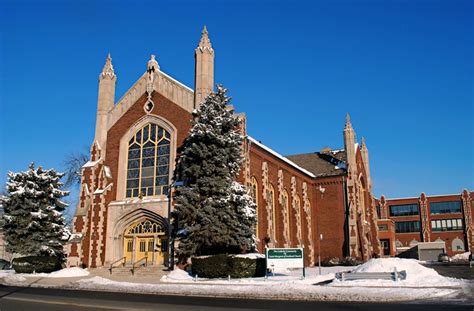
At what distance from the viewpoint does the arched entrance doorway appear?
3078cm

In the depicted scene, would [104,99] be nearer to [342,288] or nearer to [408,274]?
[342,288]

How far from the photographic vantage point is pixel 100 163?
111ft

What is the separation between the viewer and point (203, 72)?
102ft

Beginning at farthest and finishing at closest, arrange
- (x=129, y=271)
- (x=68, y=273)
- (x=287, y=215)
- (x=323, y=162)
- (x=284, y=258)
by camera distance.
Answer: (x=323, y=162) < (x=287, y=215) < (x=129, y=271) < (x=68, y=273) < (x=284, y=258)

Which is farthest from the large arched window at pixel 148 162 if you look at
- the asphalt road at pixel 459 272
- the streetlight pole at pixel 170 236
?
the asphalt road at pixel 459 272

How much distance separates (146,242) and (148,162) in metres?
5.73

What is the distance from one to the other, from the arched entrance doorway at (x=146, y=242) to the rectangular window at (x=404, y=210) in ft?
204

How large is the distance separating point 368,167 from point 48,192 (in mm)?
38860

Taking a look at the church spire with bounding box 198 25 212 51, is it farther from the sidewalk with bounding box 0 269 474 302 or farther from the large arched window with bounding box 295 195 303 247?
the large arched window with bounding box 295 195 303 247

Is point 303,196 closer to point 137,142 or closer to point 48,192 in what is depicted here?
point 137,142

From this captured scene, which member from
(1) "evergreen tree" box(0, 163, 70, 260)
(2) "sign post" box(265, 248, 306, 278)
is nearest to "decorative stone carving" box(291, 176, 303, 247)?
(2) "sign post" box(265, 248, 306, 278)

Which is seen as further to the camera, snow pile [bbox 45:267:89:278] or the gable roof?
the gable roof

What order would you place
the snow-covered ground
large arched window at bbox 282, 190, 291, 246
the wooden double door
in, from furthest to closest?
large arched window at bbox 282, 190, 291, 246 → the wooden double door → the snow-covered ground

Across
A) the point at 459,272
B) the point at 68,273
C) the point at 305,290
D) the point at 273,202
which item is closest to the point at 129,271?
the point at 68,273
